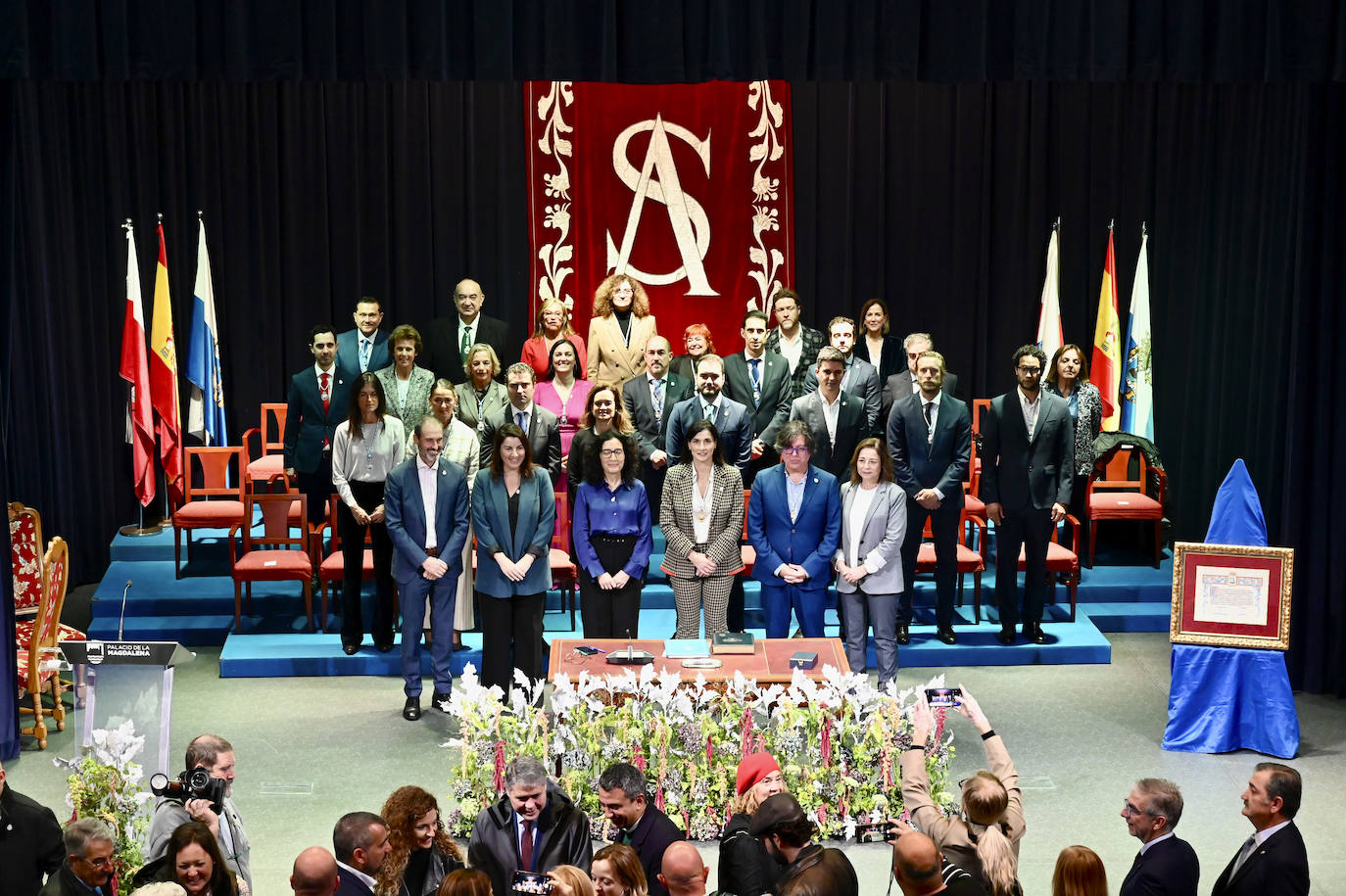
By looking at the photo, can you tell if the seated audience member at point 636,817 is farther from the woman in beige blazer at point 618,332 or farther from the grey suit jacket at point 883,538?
the woman in beige blazer at point 618,332

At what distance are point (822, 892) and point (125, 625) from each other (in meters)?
6.14

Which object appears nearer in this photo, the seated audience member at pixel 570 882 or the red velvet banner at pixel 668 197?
the seated audience member at pixel 570 882

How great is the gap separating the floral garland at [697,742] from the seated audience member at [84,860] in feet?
6.17

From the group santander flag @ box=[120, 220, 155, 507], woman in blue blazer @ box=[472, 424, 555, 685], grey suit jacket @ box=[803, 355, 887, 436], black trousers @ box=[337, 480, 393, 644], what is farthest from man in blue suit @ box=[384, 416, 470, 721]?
santander flag @ box=[120, 220, 155, 507]

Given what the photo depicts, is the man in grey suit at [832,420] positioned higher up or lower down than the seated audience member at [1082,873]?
higher up

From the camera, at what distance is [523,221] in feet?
38.4

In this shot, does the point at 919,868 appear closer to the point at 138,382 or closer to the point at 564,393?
the point at 564,393

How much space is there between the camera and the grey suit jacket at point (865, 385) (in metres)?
9.19

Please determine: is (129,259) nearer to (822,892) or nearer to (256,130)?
(256,130)

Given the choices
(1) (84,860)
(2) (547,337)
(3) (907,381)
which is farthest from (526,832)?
(3) (907,381)

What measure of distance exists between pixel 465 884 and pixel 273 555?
5.36m

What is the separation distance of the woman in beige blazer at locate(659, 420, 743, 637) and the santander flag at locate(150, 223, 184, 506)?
421cm

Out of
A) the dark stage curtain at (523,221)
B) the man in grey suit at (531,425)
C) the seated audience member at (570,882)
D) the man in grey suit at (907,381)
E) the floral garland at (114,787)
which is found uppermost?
the dark stage curtain at (523,221)

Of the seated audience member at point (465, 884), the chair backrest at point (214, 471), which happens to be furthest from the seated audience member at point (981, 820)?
the chair backrest at point (214, 471)
